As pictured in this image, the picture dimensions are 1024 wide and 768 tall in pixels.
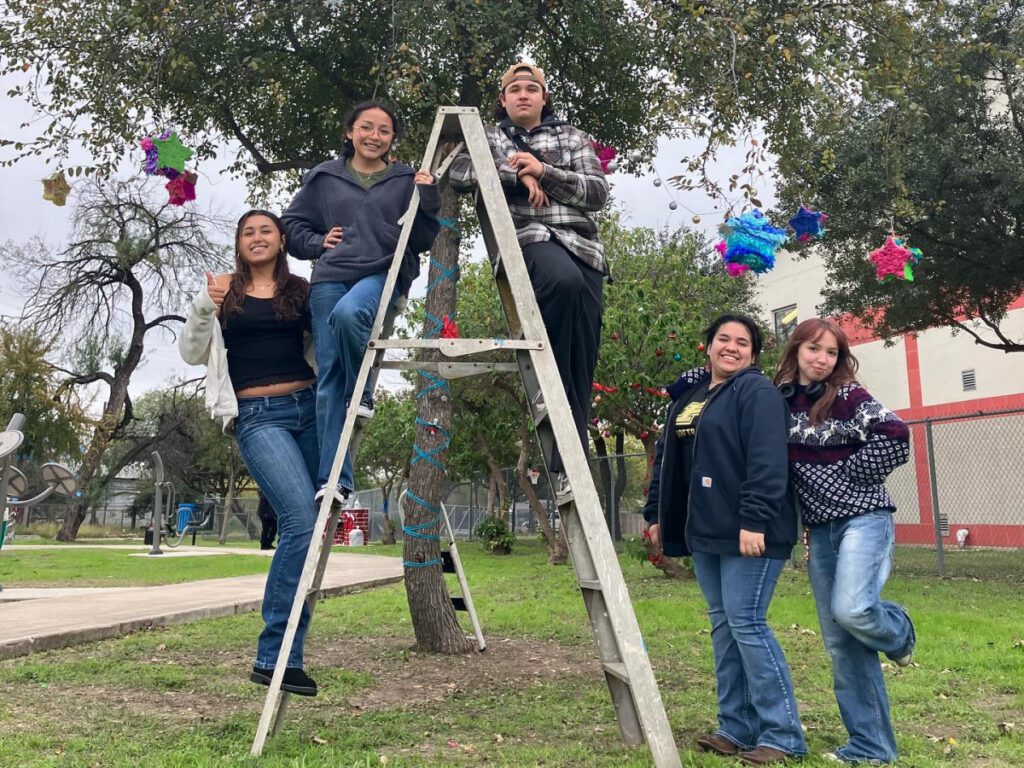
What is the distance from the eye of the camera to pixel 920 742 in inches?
150

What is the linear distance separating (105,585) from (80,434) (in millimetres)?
18376

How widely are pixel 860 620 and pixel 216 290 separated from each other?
9.80ft

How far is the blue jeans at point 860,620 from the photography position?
3365mm

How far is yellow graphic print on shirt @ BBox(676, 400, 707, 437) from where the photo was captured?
3905 millimetres

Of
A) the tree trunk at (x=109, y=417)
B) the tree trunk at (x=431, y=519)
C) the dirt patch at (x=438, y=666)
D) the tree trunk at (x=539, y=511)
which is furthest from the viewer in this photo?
the tree trunk at (x=109, y=417)

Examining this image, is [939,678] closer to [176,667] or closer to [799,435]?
[799,435]

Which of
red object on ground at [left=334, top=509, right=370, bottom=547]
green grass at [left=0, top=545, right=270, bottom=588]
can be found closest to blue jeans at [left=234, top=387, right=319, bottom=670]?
green grass at [left=0, top=545, right=270, bottom=588]

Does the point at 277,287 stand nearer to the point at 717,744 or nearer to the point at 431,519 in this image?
the point at 717,744

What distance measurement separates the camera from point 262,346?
3.94m

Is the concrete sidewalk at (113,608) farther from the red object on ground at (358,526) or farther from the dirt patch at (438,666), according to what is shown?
the red object on ground at (358,526)

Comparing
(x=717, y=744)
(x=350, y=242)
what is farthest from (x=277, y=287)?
Result: (x=717, y=744)

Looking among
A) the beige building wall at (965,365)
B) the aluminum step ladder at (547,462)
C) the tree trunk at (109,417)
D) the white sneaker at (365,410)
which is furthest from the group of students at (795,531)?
the tree trunk at (109,417)

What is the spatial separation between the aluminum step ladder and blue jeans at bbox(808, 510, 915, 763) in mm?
782

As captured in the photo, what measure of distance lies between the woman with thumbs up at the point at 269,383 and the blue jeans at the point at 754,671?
5.75 ft
